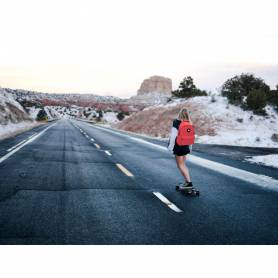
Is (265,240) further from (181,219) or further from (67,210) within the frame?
(67,210)

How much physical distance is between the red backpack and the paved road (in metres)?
1.10

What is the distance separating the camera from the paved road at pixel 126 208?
5.39 meters

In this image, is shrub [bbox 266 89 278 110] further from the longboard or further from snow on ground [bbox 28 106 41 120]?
snow on ground [bbox 28 106 41 120]

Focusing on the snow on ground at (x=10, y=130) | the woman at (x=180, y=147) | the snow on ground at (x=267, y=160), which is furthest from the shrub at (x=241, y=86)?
the woman at (x=180, y=147)

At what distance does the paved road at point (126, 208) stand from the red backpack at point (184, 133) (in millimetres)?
1102

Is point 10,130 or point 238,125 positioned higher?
point 238,125

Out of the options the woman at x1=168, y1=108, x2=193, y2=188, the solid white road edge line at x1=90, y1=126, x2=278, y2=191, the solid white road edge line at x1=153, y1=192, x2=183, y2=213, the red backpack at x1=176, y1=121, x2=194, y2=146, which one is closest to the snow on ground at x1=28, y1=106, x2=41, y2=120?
the solid white road edge line at x1=90, y1=126, x2=278, y2=191

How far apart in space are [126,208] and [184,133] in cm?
233

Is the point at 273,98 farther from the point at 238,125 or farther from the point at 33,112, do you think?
the point at 33,112

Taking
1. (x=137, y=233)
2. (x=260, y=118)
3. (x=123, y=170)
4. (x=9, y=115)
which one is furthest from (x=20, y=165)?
(x=9, y=115)

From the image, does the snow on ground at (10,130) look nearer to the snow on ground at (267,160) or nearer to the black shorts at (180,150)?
the snow on ground at (267,160)

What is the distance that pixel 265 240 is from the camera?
5406 millimetres

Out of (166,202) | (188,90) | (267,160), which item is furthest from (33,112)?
(166,202)

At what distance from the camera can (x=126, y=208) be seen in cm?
695
